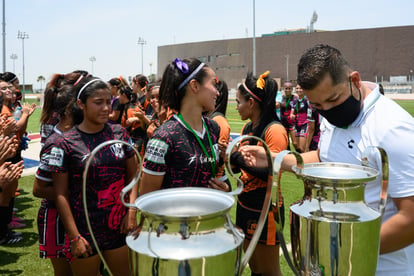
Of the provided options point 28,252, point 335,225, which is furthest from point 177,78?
point 28,252

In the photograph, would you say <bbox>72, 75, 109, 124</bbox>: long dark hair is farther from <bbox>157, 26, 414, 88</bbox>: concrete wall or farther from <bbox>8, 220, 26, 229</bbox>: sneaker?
<bbox>157, 26, 414, 88</bbox>: concrete wall

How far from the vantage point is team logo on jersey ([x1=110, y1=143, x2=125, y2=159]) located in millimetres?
2314

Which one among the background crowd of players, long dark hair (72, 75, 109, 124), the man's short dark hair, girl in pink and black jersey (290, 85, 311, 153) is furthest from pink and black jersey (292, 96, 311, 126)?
the man's short dark hair

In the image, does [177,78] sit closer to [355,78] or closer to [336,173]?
[355,78]

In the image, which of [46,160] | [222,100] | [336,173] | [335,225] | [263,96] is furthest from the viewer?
[222,100]

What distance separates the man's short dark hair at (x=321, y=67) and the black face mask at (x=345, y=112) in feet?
0.31

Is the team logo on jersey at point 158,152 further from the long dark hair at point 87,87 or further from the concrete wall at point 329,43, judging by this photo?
the concrete wall at point 329,43

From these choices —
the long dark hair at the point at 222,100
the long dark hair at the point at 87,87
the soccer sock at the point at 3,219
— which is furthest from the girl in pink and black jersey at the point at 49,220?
the soccer sock at the point at 3,219

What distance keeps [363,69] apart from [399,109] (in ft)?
228

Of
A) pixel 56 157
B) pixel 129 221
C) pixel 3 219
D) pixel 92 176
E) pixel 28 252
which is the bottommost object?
pixel 28 252

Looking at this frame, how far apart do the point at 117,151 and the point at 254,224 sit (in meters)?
1.12

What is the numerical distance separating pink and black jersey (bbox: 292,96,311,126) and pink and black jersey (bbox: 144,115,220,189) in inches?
267

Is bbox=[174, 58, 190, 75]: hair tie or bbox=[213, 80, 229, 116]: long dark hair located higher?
bbox=[174, 58, 190, 75]: hair tie

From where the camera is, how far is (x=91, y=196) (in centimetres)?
220
